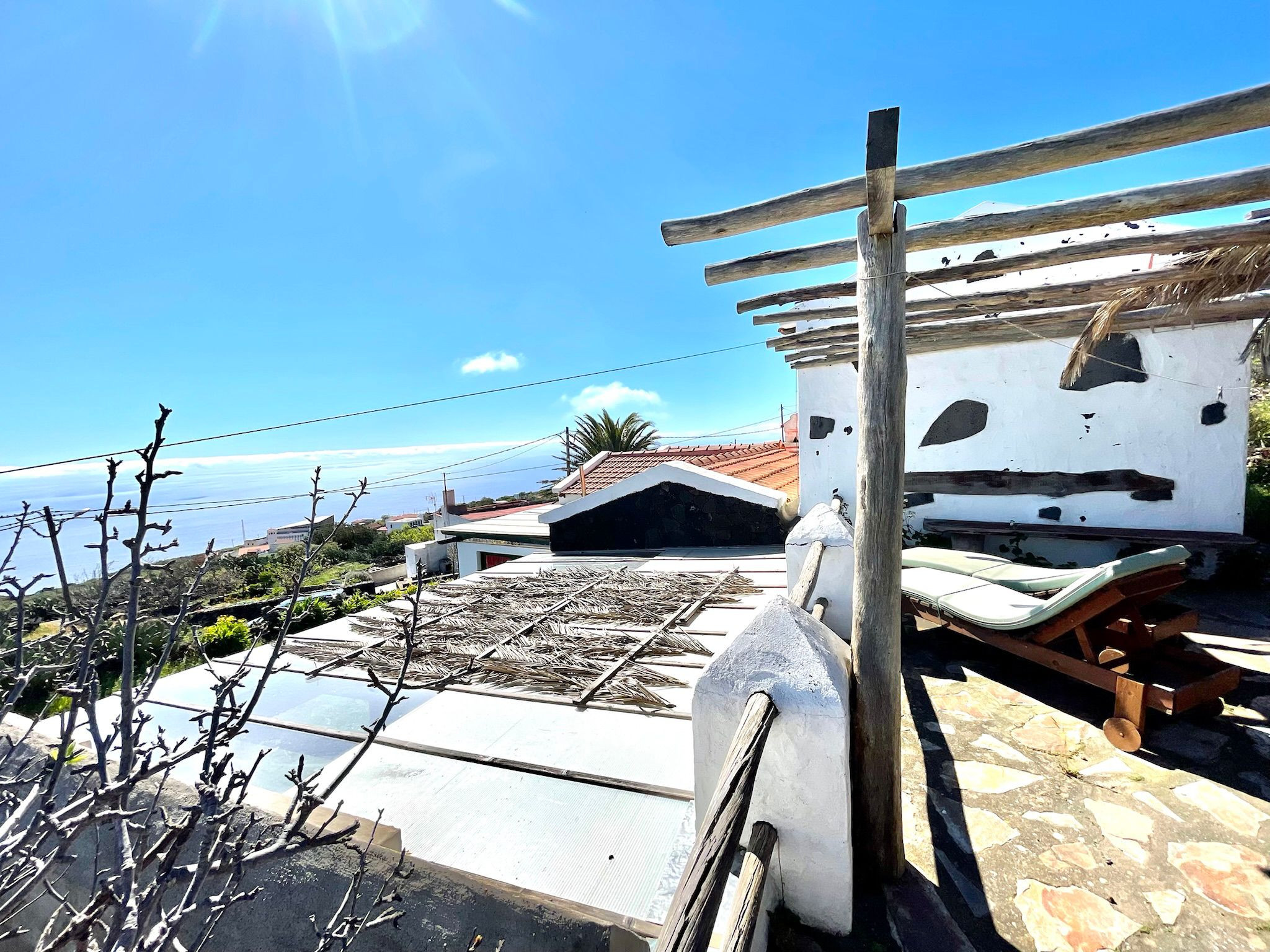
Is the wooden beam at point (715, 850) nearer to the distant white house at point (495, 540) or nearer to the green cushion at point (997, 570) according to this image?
the green cushion at point (997, 570)

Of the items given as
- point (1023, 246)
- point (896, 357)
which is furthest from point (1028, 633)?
point (1023, 246)

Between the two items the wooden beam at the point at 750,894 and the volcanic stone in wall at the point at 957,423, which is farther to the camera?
the volcanic stone in wall at the point at 957,423

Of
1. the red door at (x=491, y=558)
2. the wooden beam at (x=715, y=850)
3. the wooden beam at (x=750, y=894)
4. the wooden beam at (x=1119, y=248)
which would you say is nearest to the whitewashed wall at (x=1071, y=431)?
the wooden beam at (x=1119, y=248)

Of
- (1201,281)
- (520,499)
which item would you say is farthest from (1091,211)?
(520,499)

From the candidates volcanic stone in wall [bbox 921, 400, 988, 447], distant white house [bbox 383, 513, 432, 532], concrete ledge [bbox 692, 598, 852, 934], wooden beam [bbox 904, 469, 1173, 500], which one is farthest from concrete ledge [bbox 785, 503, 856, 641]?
distant white house [bbox 383, 513, 432, 532]

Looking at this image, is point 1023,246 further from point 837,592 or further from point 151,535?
point 151,535

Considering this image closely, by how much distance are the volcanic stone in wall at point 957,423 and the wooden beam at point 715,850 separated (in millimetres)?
6763

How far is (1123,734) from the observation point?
9.71 ft

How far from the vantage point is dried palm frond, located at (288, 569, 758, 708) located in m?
3.36

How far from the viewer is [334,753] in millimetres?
2691

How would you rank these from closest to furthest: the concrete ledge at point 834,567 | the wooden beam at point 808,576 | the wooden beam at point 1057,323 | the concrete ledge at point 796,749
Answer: the concrete ledge at point 796,749, the wooden beam at point 808,576, the concrete ledge at point 834,567, the wooden beam at point 1057,323

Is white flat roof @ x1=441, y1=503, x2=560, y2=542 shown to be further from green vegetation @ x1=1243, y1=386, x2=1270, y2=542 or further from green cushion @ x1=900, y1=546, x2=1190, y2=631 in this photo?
green vegetation @ x1=1243, y1=386, x2=1270, y2=542

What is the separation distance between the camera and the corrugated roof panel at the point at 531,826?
6.04 feet

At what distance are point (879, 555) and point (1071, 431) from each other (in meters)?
5.97
